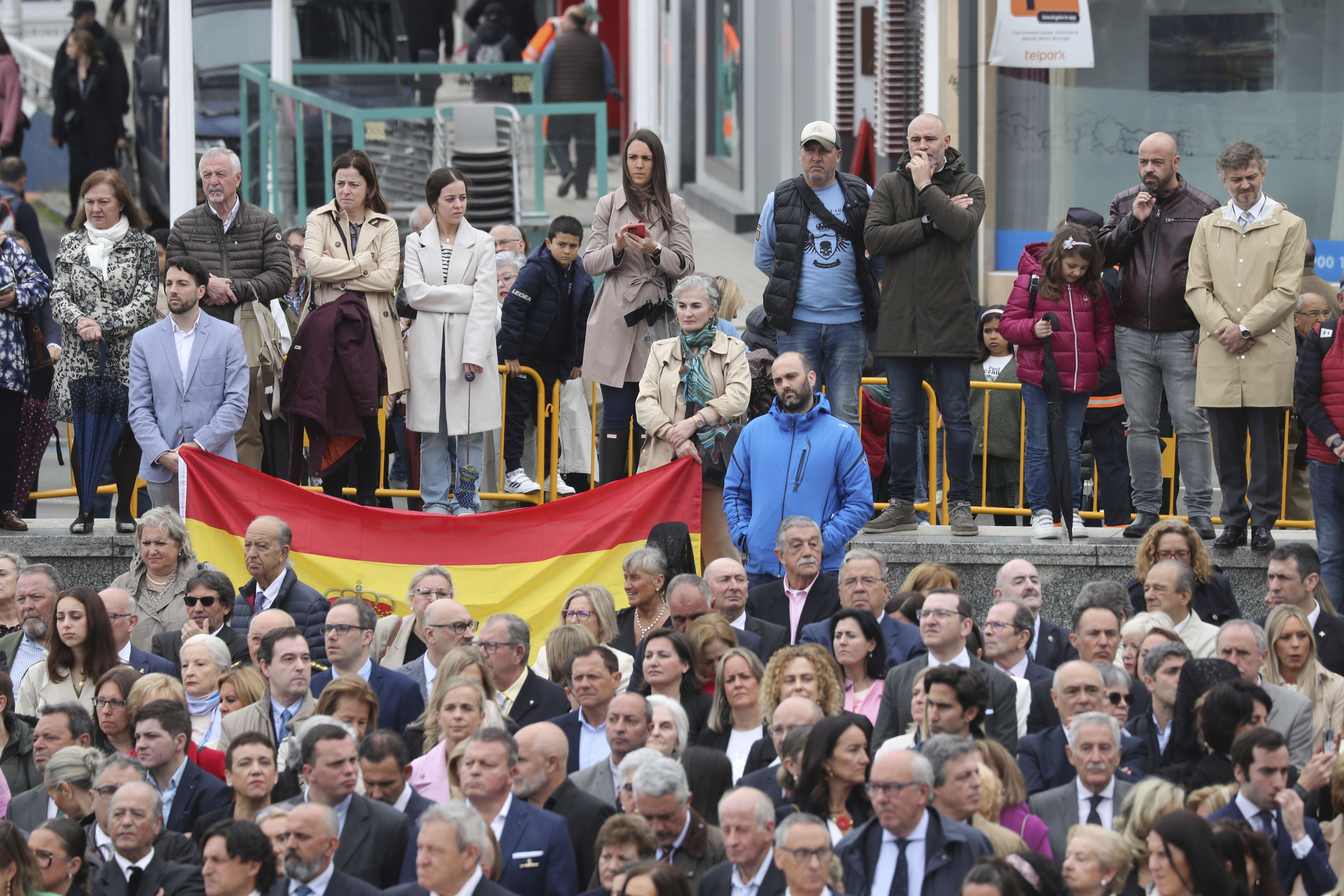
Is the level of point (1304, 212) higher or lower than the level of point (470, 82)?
lower

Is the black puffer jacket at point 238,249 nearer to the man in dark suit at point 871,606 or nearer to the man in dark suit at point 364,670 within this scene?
the man in dark suit at point 364,670

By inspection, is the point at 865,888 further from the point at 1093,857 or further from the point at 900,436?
the point at 900,436

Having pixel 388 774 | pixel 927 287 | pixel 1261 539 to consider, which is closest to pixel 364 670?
pixel 388 774

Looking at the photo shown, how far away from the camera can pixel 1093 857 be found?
7758 millimetres

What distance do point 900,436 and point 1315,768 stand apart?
4105mm

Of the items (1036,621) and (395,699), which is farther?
(1036,621)

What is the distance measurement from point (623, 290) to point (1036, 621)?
3.76m

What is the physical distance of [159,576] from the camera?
11844 mm

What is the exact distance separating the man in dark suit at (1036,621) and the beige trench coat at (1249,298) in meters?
1.96

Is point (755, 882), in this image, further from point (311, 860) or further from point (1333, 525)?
point (1333, 525)

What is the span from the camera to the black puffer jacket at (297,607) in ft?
37.5

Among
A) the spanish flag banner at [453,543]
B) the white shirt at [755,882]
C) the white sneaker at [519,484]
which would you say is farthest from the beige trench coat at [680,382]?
the white shirt at [755,882]

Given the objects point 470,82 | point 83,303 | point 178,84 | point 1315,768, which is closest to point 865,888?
point 1315,768

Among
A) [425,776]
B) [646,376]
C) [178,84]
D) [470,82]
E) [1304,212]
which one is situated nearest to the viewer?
[425,776]
